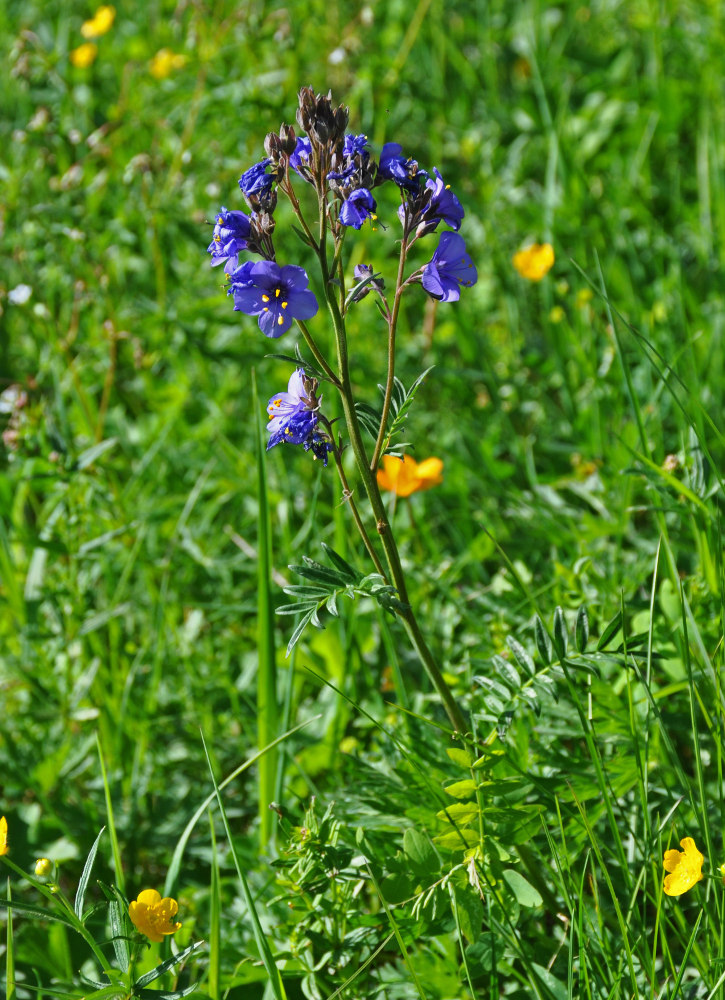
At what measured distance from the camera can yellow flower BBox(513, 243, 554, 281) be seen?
3.31 m

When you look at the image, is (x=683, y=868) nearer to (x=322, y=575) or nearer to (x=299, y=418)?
(x=322, y=575)

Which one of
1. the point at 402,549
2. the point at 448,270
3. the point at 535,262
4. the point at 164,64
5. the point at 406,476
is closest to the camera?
the point at 448,270

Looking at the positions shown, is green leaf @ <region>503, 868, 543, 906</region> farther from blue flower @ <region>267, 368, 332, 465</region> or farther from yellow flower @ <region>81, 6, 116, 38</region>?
yellow flower @ <region>81, 6, 116, 38</region>

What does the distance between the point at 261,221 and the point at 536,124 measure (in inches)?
123

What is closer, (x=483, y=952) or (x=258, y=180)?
(x=258, y=180)

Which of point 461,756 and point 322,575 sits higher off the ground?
point 322,575

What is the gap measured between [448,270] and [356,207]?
0.20 meters

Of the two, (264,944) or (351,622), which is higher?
(351,622)

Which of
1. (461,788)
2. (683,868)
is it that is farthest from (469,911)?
(683,868)

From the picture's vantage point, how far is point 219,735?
2.57m

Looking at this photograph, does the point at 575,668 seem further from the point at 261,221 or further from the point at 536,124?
the point at 536,124

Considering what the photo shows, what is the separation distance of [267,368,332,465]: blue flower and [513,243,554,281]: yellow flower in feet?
6.44

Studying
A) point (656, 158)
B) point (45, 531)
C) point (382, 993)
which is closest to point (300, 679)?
point (45, 531)

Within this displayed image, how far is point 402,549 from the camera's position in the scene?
271 cm
